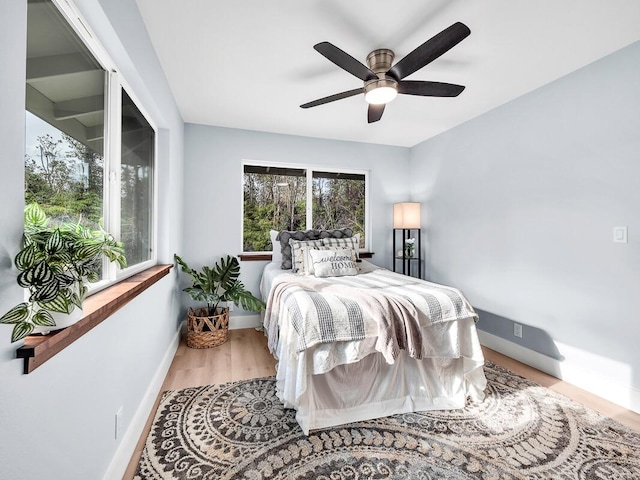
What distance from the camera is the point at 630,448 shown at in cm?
167

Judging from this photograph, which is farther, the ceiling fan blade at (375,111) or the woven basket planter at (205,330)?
the woven basket planter at (205,330)

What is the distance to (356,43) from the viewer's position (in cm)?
206

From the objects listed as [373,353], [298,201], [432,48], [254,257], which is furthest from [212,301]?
[432,48]

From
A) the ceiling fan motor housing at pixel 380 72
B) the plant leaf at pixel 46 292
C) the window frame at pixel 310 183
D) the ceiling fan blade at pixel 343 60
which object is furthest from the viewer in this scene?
the window frame at pixel 310 183

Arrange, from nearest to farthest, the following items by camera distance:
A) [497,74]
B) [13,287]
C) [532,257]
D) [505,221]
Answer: [13,287] → [497,74] → [532,257] → [505,221]

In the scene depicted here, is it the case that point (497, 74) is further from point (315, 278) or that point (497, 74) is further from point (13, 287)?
point (13, 287)

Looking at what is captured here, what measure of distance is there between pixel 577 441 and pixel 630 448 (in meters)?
0.26

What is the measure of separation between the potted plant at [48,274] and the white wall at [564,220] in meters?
3.08

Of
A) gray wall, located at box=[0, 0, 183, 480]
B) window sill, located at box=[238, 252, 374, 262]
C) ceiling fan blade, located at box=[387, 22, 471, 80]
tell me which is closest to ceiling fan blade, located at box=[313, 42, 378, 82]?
ceiling fan blade, located at box=[387, 22, 471, 80]

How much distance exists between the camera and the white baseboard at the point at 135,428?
1363 millimetres

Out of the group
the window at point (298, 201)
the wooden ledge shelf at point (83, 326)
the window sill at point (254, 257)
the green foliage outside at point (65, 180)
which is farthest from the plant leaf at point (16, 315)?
the window at point (298, 201)

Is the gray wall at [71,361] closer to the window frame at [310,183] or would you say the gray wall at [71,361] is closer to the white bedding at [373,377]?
the white bedding at [373,377]

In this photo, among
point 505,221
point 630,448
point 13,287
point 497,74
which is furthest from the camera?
point 505,221

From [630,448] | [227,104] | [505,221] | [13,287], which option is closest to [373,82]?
[227,104]
